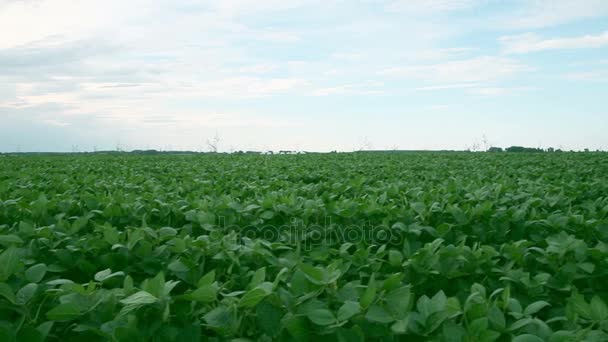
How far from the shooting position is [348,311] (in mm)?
1554

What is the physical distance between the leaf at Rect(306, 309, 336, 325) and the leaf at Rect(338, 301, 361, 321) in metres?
0.03

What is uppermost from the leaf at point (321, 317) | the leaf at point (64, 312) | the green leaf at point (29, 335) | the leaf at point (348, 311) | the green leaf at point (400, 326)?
the leaf at point (348, 311)

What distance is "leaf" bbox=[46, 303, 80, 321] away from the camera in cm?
162

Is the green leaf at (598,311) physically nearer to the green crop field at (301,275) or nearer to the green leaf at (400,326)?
the green crop field at (301,275)

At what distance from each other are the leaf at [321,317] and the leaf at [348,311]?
0.03 m

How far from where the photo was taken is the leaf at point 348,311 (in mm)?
1537

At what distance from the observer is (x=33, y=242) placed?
268 cm

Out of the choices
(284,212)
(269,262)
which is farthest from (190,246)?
(284,212)

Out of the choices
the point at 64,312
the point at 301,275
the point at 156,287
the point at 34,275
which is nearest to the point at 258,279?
the point at 301,275

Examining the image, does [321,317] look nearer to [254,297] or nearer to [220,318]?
[254,297]

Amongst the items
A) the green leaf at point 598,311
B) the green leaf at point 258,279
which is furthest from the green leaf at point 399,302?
the green leaf at point 598,311

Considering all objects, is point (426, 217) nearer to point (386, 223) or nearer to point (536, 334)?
point (386, 223)

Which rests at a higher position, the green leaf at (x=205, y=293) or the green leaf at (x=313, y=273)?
the green leaf at (x=313, y=273)

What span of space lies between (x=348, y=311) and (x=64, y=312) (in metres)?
0.90
